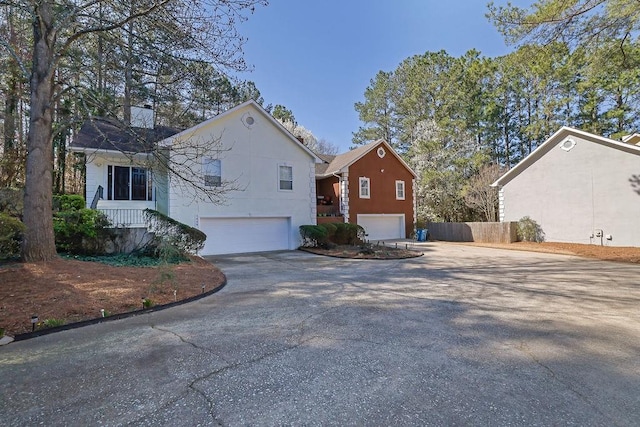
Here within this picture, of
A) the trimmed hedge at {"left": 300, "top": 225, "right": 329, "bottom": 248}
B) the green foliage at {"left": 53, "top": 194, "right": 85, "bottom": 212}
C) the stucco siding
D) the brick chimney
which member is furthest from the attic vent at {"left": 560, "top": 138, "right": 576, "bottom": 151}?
the green foliage at {"left": 53, "top": 194, "right": 85, "bottom": 212}

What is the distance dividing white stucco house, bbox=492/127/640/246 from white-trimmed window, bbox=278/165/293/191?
12.4 metres

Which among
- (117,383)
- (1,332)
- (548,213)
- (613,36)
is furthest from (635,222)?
(1,332)

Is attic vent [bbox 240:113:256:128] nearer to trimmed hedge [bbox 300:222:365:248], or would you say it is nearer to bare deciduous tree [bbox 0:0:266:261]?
trimmed hedge [bbox 300:222:365:248]

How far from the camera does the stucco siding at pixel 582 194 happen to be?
1360 centimetres

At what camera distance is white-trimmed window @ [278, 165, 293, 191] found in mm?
15016

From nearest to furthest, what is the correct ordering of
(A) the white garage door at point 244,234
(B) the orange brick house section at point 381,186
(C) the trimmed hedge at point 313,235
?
(A) the white garage door at point 244,234
(C) the trimmed hedge at point 313,235
(B) the orange brick house section at point 381,186

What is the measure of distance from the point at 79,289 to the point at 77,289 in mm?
29

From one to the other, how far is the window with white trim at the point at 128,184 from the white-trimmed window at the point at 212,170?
208 centimetres

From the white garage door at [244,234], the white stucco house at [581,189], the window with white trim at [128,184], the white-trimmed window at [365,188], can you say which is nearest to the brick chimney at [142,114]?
the window with white trim at [128,184]

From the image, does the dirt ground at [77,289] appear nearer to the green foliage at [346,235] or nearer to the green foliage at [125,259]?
the green foliage at [125,259]

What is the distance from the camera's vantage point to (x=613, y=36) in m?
10.5

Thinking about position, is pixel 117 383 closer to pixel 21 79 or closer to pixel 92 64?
pixel 92 64

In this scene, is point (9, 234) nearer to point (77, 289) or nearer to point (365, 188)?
point (77, 289)

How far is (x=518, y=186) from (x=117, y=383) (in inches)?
786
